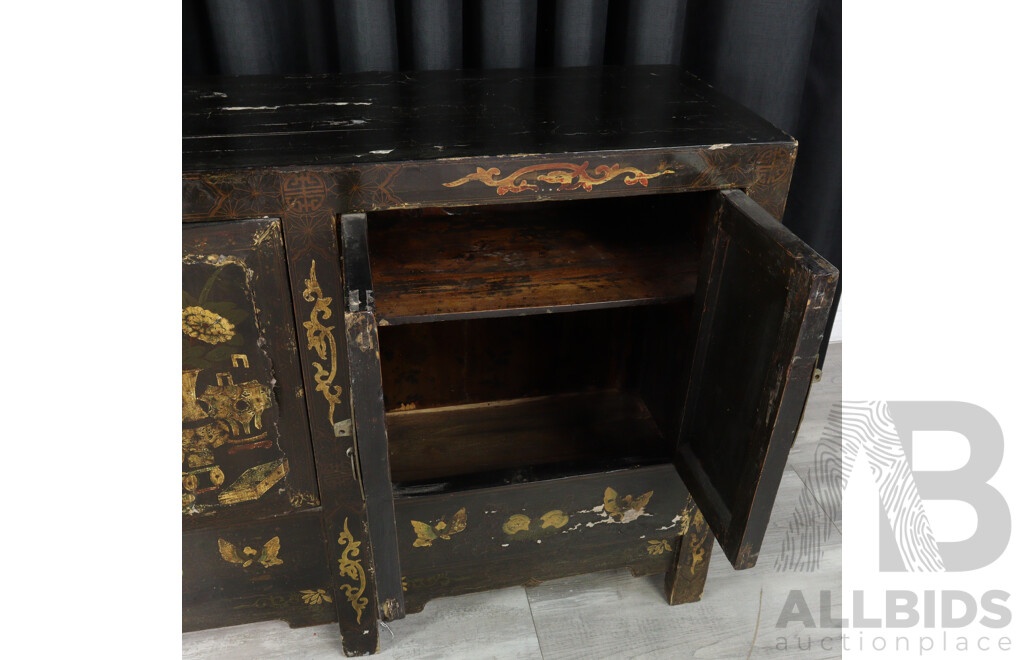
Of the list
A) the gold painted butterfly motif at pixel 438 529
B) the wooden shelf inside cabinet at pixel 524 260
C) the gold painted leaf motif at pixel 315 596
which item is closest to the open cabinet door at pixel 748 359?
the wooden shelf inside cabinet at pixel 524 260

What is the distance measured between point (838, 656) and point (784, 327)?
2.67 feet

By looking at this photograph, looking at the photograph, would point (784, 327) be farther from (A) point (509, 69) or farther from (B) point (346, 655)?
(B) point (346, 655)

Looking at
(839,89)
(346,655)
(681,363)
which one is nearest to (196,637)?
(346,655)

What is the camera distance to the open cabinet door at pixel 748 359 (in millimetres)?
838

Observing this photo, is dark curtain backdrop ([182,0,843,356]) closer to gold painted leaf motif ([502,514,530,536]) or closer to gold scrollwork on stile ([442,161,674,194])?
gold scrollwork on stile ([442,161,674,194])

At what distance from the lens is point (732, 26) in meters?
1.44

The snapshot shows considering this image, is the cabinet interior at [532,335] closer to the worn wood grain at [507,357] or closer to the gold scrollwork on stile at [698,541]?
the worn wood grain at [507,357]

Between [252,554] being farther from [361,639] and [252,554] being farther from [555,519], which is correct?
[555,519]

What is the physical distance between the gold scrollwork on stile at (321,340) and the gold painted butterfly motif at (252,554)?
0.27 metres

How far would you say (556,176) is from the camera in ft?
3.10

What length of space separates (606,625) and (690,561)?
201 mm

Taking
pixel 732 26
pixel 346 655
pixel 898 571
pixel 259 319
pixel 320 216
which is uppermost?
pixel 732 26

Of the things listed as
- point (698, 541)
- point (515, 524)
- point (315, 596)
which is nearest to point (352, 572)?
Result: point (315, 596)

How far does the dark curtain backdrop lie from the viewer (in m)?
1.28
